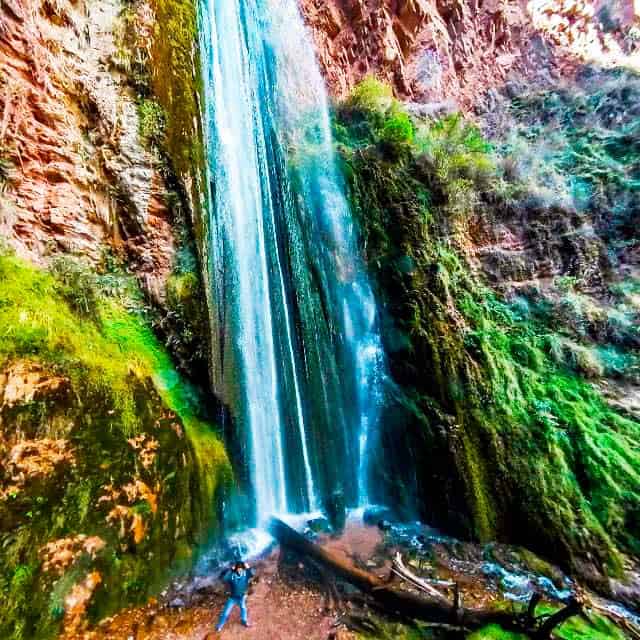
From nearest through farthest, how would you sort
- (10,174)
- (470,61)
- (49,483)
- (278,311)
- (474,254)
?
(49,483)
(10,174)
(278,311)
(474,254)
(470,61)

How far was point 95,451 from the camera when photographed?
152 inches

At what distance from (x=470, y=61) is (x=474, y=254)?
23.8 ft

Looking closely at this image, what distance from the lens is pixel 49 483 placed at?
3.39 metres

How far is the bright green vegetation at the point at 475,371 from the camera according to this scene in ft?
17.5

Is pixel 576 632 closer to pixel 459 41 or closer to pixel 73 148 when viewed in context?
pixel 73 148

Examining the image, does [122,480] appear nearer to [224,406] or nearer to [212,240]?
[224,406]

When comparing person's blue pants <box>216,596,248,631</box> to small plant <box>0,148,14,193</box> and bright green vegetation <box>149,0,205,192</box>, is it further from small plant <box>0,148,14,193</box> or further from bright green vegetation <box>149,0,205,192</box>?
bright green vegetation <box>149,0,205,192</box>

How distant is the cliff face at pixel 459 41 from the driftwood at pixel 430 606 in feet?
32.6

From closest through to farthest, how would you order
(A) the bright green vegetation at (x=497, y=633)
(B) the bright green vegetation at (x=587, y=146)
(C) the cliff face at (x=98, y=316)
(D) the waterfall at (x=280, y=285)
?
(C) the cliff face at (x=98, y=316), (A) the bright green vegetation at (x=497, y=633), (D) the waterfall at (x=280, y=285), (B) the bright green vegetation at (x=587, y=146)

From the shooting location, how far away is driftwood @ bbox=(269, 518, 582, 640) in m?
3.96

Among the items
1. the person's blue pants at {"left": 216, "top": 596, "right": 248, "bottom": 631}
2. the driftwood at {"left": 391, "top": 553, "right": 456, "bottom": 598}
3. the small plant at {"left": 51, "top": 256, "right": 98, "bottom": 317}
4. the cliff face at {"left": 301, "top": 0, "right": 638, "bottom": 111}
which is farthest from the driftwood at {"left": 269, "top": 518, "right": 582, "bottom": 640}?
the cliff face at {"left": 301, "top": 0, "right": 638, "bottom": 111}

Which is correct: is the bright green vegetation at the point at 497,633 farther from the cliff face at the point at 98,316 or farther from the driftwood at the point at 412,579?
the cliff face at the point at 98,316

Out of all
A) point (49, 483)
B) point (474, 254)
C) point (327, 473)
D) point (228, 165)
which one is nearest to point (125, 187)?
point (228, 165)

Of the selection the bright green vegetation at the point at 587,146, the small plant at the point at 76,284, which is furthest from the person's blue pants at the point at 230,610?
the bright green vegetation at the point at 587,146
